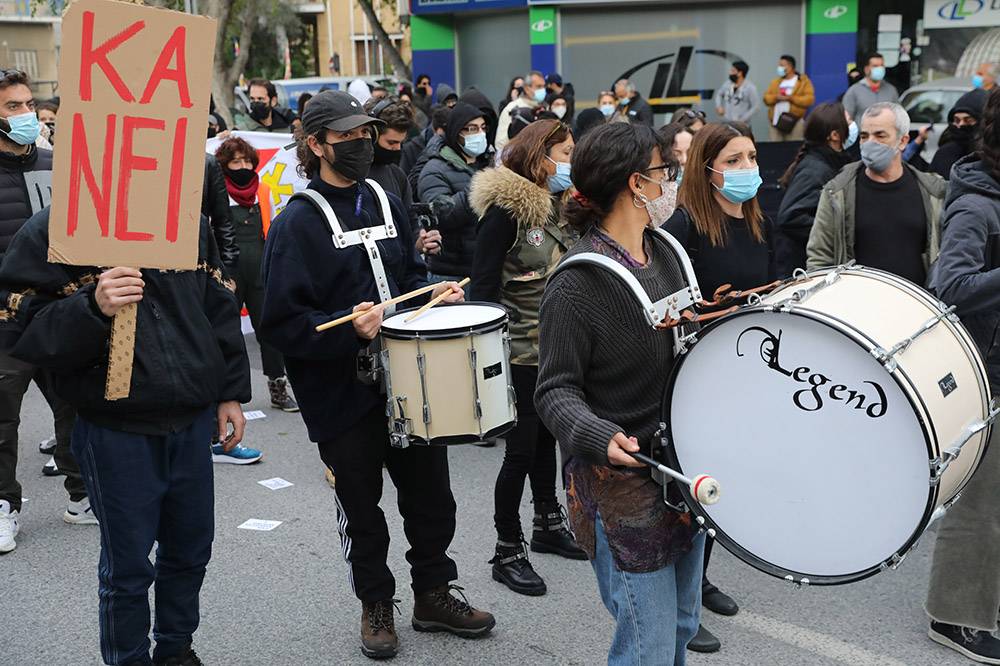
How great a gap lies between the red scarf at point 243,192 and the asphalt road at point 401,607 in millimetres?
2686

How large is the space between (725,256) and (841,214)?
1.12m

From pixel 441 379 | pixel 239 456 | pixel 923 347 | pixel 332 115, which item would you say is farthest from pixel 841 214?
pixel 239 456

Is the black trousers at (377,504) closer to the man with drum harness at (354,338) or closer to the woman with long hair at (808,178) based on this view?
the man with drum harness at (354,338)

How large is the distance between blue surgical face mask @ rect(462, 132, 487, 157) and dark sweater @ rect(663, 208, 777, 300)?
2.76m

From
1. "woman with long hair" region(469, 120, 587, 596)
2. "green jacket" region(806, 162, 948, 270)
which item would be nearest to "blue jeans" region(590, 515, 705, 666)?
"woman with long hair" region(469, 120, 587, 596)

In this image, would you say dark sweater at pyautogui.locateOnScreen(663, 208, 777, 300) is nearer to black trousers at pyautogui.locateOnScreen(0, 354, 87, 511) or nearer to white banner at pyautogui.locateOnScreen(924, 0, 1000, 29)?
black trousers at pyautogui.locateOnScreen(0, 354, 87, 511)

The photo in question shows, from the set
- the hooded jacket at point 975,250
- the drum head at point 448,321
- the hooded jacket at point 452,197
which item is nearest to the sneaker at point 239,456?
the hooded jacket at point 452,197

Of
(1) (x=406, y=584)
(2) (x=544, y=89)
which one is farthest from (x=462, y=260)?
(2) (x=544, y=89)

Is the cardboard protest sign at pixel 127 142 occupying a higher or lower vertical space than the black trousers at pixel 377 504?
higher

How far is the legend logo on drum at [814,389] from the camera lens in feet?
8.07

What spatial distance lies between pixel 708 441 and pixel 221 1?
1723cm

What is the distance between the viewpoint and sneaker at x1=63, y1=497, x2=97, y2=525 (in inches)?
215

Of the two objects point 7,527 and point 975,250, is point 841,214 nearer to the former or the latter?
point 975,250

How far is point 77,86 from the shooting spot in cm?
304
